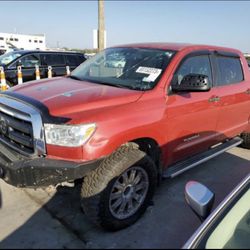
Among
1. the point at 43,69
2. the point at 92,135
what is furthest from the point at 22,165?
the point at 43,69

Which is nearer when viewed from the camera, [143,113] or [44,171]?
[44,171]

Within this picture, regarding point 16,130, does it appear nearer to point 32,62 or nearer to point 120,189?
point 120,189

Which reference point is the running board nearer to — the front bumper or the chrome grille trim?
the front bumper

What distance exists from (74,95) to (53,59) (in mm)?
8928

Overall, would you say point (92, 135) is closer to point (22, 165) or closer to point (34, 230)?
point (22, 165)

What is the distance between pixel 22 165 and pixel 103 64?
79.7 inches

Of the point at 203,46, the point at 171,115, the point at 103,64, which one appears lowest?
the point at 171,115

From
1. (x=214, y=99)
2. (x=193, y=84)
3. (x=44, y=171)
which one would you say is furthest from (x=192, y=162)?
(x=44, y=171)

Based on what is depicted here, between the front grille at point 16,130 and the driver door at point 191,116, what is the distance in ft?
4.88

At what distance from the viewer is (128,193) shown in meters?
3.22

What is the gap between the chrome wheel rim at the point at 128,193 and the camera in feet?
10.2

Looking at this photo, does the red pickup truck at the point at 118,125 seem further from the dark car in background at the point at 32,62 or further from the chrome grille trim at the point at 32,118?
the dark car in background at the point at 32,62

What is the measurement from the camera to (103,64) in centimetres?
433

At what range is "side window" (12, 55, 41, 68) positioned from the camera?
1081 centimetres
